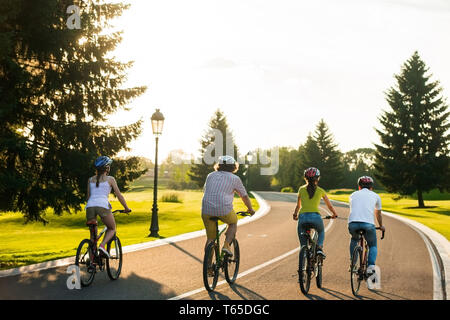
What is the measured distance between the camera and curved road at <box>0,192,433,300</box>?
6.84 metres

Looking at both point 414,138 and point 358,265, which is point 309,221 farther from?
point 414,138

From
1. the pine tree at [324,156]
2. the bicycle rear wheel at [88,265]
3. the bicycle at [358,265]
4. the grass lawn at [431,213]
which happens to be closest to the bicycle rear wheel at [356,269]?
the bicycle at [358,265]

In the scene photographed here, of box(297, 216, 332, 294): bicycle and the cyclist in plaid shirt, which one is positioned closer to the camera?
box(297, 216, 332, 294): bicycle

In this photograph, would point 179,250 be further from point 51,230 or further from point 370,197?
point 51,230

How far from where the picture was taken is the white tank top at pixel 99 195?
7270 millimetres

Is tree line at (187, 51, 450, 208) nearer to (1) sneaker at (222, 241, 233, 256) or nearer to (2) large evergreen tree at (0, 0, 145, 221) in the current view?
(2) large evergreen tree at (0, 0, 145, 221)

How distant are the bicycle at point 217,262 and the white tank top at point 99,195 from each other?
1801 millimetres

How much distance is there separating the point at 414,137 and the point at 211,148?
3668 cm

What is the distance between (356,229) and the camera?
7.10 metres

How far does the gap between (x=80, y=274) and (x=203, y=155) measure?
215 ft

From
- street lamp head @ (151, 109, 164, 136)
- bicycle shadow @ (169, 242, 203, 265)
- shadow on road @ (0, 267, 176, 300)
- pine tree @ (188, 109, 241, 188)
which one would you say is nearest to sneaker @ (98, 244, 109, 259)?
shadow on road @ (0, 267, 176, 300)

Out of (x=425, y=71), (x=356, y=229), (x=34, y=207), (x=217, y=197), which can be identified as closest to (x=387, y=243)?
(x=356, y=229)

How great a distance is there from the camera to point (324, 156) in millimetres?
83312

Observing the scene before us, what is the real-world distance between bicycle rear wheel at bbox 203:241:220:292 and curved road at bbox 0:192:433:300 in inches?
6.5
